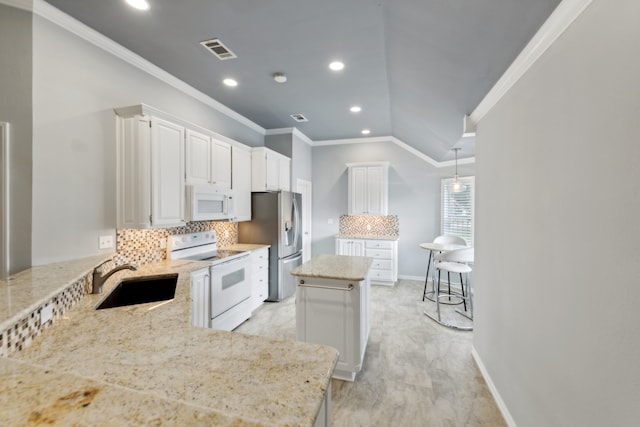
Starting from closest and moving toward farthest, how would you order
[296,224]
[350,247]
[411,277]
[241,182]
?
[241,182] < [296,224] < [350,247] < [411,277]

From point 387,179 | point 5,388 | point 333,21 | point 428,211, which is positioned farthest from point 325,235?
point 5,388

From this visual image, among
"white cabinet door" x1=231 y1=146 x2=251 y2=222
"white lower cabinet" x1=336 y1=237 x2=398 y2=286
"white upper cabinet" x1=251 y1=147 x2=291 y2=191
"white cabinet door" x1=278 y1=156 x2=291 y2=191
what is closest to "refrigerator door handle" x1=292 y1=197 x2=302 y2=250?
"white cabinet door" x1=278 y1=156 x2=291 y2=191

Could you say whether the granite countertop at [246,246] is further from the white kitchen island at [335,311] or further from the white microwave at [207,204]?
the white kitchen island at [335,311]

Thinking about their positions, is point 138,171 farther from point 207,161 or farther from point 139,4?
point 139,4

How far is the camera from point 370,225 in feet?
18.9

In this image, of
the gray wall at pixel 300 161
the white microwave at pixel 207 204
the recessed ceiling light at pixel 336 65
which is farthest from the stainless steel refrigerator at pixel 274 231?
the recessed ceiling light at pixel 336 65

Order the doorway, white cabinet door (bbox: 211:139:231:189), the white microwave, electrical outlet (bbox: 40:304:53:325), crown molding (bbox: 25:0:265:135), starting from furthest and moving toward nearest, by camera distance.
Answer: white cabinet door (bbox: 211:139:231:189) < the white microwave < crown molding (bbox: 25:0:265:135) < the doorway < electrical outlet (bbox: 40:304:53:325)

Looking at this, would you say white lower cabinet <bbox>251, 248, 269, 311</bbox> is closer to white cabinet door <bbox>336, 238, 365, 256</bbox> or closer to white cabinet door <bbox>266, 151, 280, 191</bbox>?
white cabinet door <bbox>266, 151, 280, 191</bbox>

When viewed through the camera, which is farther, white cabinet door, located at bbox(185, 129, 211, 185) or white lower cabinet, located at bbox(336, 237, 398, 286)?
white lower cabinet, located at bbox(336, 237, 398, 286)

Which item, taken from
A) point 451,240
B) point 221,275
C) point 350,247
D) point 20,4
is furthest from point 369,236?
point 20,4

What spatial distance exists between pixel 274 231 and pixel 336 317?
2.14 meters

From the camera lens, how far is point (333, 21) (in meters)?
2.09

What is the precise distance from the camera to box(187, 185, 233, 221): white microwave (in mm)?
2891

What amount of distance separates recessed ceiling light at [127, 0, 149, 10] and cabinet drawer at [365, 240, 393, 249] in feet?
14.7
